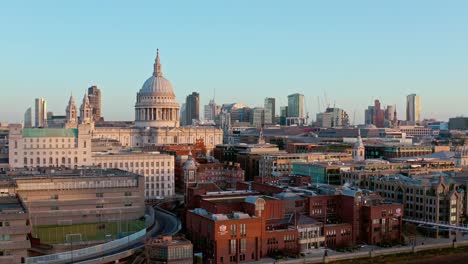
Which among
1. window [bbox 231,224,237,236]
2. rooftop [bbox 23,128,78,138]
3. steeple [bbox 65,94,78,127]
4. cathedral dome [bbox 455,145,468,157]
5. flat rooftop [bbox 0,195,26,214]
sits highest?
steeple [bbox 65,94,78,127]

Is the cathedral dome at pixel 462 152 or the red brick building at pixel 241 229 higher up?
the cathedral dome at pixel 462 152

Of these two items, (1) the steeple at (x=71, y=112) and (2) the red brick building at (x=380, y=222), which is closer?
(2) the red brick building at (x=380, y=222)

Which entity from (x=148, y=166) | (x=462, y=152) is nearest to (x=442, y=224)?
(x=148, y=166)

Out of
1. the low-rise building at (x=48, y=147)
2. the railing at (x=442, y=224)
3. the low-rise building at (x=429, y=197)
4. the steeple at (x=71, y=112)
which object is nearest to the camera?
the railing at (x=442, y=224)

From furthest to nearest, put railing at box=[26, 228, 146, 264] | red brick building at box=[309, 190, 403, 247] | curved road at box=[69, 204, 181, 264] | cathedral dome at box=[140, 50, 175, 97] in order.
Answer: cathedral dome at box=[140, 50, 175, 97] < red brick building at box=[309, 190, 403, 247] < curved road at box=[69, 204, 181, 264] < railing at box=[26, 228, 146, 264]

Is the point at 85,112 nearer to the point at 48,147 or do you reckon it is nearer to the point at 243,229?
the point at 48,147

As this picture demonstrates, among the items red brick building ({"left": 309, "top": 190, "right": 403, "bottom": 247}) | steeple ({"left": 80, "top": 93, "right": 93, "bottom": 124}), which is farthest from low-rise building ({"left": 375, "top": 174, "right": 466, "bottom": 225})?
steeple ({"left": 80, "top": 93, "right": 93, "bottom": 124})

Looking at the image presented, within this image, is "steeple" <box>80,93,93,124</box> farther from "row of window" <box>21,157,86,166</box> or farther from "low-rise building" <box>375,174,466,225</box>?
"low-rise building" <box>375,174,466,225</box>

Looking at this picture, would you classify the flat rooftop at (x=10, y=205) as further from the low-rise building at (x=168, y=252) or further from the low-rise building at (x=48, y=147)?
the low-rise building at (x=48, y=147)

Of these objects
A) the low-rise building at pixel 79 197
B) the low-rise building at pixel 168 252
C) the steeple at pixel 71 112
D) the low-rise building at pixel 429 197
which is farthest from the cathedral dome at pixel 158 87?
the low-rise building at pixel 168 252
